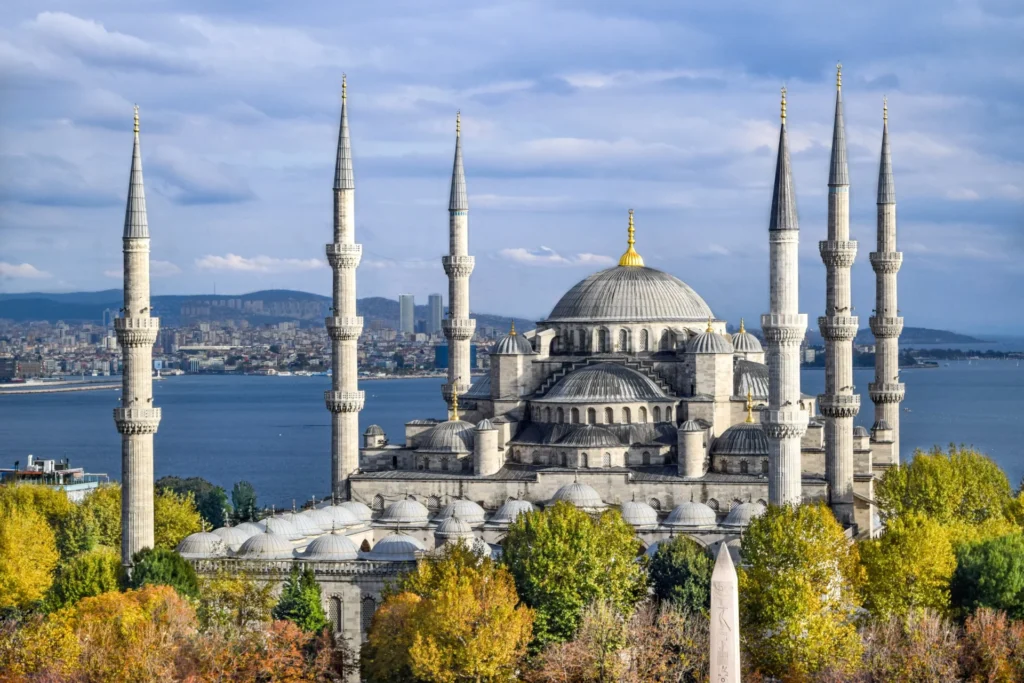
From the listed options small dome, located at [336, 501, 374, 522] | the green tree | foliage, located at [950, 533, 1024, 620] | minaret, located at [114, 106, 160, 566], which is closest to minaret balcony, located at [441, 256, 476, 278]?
small dome, located at [336, 501, 374, 522]

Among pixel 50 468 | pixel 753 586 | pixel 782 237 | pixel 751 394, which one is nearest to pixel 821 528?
pixel 753 586

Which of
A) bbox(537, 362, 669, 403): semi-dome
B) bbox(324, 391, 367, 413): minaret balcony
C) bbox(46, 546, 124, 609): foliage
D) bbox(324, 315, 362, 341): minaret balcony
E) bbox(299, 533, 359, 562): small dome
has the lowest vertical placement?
bbox(46, 546, 124, 609): foliage

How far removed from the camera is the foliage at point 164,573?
123 feet

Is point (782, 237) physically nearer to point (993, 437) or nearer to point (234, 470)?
point (234, 470)

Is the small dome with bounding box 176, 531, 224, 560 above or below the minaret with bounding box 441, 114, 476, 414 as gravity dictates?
below

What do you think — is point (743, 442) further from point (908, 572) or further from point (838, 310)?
point (908, 572)

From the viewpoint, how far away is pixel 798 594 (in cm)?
3347

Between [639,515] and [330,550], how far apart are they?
26.5ft

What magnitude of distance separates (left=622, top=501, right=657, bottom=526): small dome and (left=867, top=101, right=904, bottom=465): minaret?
36.1 ft

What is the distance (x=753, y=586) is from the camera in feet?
112

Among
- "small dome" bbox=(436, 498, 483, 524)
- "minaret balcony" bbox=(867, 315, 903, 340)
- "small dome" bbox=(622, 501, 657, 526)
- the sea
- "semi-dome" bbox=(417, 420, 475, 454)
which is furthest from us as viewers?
the sea

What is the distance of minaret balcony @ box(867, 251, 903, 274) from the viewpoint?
52594 millimetres

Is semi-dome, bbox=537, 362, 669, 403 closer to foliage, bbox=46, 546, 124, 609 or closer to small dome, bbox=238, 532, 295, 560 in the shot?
small dome, bbox=238, 532, 295, 560

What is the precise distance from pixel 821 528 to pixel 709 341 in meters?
15.8
